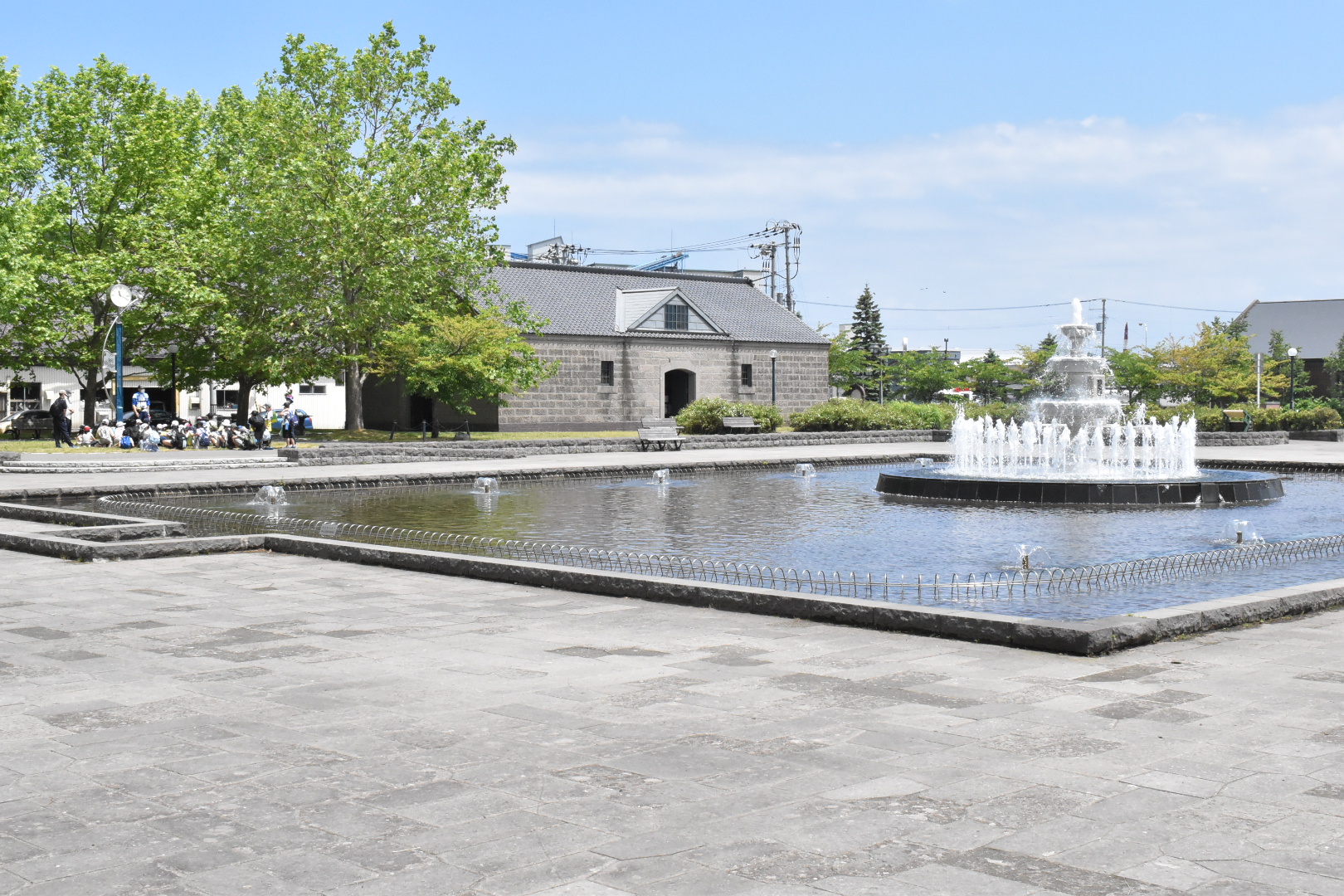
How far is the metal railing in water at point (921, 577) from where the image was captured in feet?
34.6

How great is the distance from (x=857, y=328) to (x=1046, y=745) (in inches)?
3173

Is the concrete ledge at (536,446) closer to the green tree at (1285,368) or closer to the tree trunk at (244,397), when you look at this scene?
the tree trunk at (244,397)

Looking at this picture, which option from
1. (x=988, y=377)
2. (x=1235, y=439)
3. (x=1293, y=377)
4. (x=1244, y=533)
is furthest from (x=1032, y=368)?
(x=1244, y=533)

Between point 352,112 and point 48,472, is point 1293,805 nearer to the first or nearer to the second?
point 48,472

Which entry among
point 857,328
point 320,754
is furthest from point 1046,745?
point 857,328

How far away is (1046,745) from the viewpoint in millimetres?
5691

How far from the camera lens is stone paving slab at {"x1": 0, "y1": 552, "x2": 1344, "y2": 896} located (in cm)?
423

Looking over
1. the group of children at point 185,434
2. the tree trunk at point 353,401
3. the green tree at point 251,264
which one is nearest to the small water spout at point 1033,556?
Result: the group of children at point 185,434

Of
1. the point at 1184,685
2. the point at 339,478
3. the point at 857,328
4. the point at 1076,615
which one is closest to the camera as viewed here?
the point at 1184,685

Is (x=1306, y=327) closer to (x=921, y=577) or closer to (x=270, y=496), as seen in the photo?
(x=270, y=496)

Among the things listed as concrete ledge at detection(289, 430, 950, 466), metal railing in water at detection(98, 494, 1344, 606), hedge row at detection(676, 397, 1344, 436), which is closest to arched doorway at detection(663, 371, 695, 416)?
hedge row at detection(676, 397, 1344, 436)

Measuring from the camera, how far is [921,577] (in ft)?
38.2

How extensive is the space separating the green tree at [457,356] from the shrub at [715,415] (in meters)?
6.17

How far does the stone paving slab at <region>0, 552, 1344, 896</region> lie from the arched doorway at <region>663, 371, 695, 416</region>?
44962 millimetres
